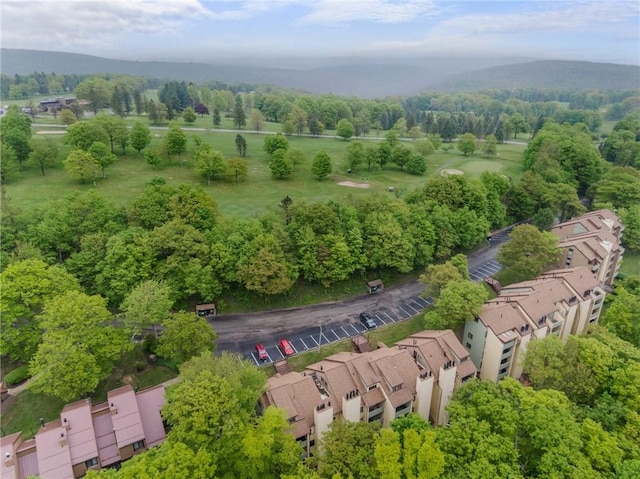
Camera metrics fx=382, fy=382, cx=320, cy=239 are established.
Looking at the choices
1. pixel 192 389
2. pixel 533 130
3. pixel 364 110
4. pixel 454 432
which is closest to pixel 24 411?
pixel 192 389

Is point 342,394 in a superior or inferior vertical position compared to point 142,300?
inferior

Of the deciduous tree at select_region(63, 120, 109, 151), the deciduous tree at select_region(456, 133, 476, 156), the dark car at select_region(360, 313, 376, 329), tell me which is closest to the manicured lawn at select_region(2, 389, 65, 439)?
the dark car at select_region(360, 313, 376, 329)

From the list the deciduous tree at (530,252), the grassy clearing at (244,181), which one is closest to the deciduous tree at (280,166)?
the grassy clearing at (244,181)

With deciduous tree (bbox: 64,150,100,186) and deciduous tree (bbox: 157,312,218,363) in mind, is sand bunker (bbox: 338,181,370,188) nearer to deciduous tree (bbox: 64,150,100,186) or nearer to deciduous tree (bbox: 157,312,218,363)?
deciduous tree (bbox: 64,150,100,186)

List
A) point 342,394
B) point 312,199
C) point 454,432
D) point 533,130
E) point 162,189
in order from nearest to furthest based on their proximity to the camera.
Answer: point 454,432 < point 342,394 < point 162,189 < point 312,199 < point 533,130

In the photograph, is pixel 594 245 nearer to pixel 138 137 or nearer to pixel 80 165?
pixel 80 165

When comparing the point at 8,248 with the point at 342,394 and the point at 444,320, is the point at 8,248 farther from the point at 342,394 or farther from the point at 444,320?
the point at 444,320
